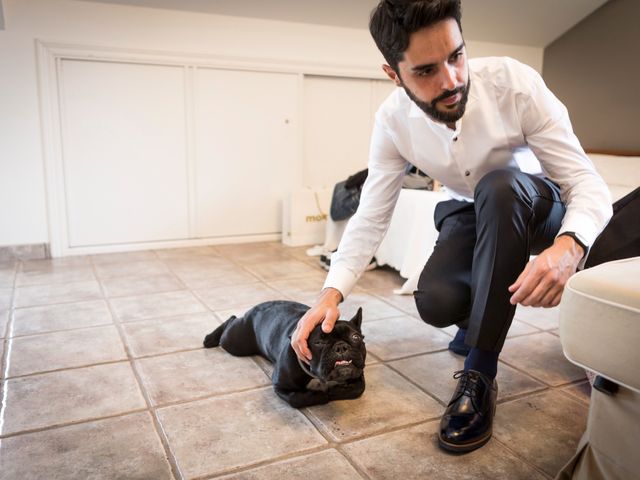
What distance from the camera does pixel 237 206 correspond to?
4.14 metres

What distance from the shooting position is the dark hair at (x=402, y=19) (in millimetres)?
1160

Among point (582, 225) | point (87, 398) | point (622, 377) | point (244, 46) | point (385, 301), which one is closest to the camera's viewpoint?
point (622, 377)

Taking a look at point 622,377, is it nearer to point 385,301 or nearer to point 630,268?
point 630,268

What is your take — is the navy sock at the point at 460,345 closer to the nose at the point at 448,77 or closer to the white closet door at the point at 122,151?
the nose at the point at 448,77

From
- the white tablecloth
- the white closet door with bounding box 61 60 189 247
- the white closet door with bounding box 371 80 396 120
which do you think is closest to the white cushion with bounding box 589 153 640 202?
the white closet door with bounding box 371 80 396 120

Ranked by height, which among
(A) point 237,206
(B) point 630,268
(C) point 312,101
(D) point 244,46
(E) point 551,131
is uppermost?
(D) point 244,46

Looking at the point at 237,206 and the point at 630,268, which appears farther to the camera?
the point at 237,206

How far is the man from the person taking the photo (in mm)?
1176

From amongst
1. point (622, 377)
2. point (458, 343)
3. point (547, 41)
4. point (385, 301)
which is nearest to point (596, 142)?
point (547, 41)

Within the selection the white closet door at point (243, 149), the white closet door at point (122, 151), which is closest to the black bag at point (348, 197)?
the white closet door at point (243, 149)

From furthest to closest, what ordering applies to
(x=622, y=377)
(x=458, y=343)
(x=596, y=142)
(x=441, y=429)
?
1. (x=596, y=142)
2. (x=458, y=343)
3. (x=441, y=429)
4. (x=622, y=377)

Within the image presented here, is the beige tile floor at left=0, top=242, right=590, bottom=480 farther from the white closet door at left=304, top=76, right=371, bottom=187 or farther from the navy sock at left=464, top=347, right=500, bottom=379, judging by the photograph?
the white closet door at left=304, top=76, right=371, bottom=187

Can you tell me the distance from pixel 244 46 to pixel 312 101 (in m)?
0.68

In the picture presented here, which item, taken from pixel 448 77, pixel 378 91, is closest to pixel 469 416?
pixel 448 77
